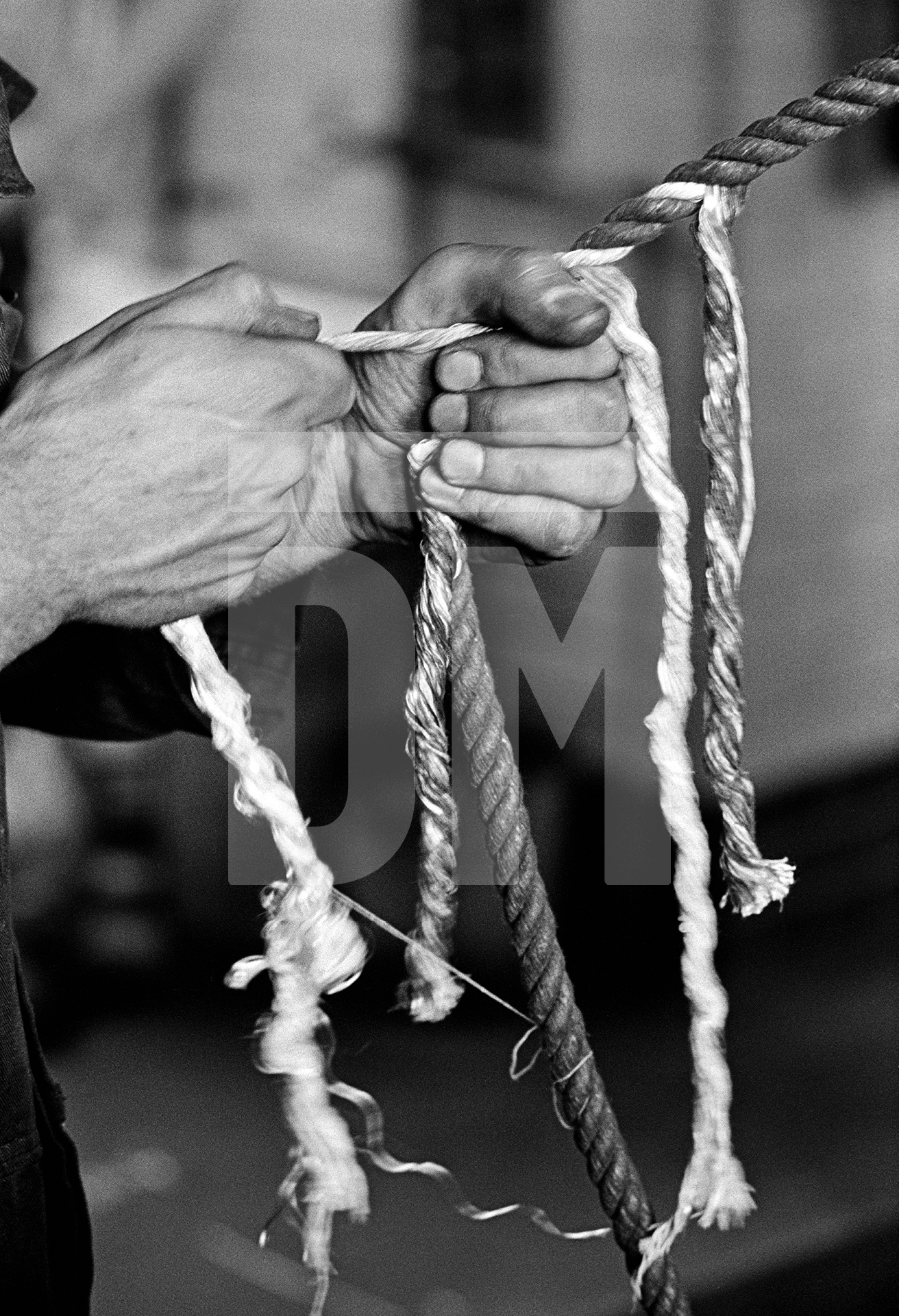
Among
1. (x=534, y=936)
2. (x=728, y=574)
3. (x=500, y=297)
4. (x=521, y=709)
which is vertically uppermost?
(x=500, y=297)

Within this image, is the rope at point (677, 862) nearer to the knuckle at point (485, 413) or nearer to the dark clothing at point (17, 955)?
the knuckle at point (485, 413)

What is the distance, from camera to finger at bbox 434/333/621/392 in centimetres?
43

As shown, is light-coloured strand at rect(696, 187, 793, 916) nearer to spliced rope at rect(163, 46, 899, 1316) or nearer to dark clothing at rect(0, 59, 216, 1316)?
spliced rope at rect(163, 46, 899, 1316)

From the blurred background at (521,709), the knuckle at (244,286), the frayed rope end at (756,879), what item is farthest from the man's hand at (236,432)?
the blurred background at (521,709)

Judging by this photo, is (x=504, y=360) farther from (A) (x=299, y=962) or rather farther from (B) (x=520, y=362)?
(A) (x=299, y=962)

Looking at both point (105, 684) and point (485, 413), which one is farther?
point (105, 684)

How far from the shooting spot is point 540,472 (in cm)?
44

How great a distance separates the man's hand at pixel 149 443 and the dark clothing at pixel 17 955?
3 cm

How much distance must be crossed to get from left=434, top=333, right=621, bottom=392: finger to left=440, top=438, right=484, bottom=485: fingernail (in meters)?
0.03

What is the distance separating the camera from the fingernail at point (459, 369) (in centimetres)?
44

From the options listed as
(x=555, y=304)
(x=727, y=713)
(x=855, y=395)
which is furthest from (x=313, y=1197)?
(x=855, y=395)

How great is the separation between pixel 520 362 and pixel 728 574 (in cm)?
12

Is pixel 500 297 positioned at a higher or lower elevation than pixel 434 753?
higher

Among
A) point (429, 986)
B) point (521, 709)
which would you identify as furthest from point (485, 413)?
point (521, 709)
